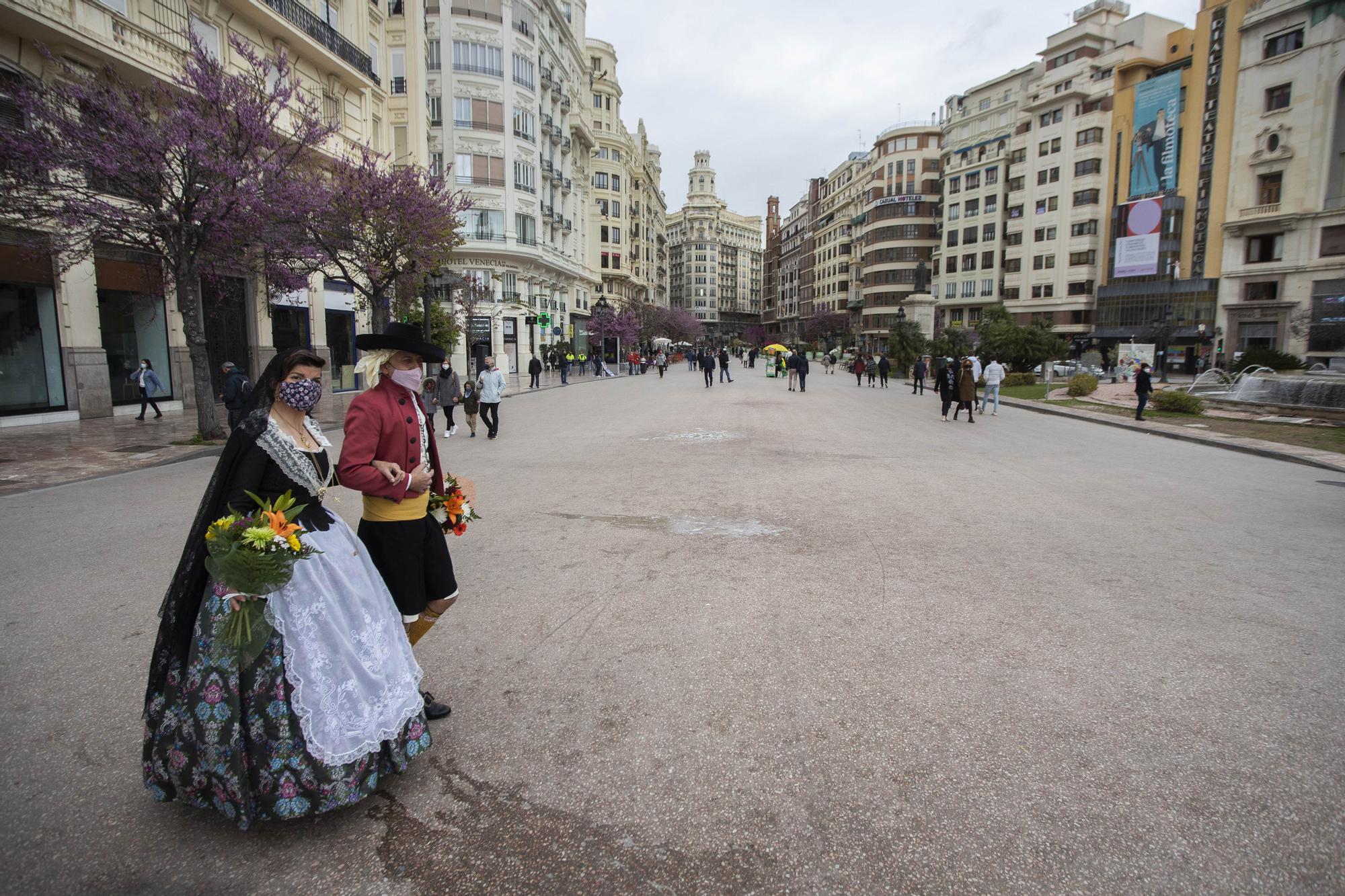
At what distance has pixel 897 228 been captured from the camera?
84.8 m

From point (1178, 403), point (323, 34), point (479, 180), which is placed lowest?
point (1178, 403)

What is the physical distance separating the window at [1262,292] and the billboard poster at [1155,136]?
11.2m

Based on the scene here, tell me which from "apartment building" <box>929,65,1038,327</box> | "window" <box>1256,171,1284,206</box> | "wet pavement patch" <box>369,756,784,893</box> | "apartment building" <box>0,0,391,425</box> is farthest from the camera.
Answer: "apartment building" <box>929,65,1038,327</box>

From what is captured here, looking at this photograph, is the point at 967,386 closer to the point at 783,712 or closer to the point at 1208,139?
the point at 783,712

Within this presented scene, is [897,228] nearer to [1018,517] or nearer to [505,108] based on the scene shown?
[505,108]

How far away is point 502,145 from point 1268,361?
40.8 metres

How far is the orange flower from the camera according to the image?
245 cm

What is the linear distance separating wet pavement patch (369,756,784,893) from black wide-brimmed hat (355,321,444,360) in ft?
6.22

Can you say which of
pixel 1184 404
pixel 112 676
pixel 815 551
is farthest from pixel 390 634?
pixel 1184 404

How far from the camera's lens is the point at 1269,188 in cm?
4722

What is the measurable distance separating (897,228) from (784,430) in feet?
256

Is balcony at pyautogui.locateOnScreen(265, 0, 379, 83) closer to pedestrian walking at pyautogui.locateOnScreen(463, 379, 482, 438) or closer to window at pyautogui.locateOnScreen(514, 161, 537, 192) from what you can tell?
pedestrian walking at pyautogui.locateOnScreen(463, 379, 482, 438)

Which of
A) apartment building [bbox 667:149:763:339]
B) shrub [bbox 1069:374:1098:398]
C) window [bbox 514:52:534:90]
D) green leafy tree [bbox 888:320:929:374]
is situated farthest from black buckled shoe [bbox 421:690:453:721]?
apartment building [bbox 667:149:763:339]

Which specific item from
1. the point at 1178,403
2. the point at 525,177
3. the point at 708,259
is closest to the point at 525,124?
the point at 525,177
